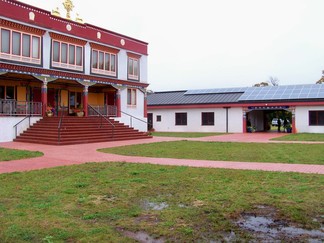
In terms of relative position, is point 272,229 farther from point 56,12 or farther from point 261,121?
point 261,121

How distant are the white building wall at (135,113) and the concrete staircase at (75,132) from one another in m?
5.36

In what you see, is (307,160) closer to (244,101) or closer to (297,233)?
(297,233)

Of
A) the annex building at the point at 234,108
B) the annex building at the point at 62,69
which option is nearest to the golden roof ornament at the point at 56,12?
the annex building at the point at 62,69

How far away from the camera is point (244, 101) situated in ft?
121

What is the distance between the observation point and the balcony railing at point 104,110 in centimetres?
2897

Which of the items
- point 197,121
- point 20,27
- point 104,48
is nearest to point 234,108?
point 197,121

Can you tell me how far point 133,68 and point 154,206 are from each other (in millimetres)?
27733

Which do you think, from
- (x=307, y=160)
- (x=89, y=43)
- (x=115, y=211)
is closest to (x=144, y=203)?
(x=115, y=211)

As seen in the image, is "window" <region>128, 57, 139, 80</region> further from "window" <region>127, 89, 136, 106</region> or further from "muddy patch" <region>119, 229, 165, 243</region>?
"muddy patch" <region>119, 229, 165, 243</region>

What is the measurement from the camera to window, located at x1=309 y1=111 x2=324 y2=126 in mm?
33219

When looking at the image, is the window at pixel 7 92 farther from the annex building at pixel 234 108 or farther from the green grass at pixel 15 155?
the annex building at pixel 234 108

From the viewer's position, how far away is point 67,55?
2641cm

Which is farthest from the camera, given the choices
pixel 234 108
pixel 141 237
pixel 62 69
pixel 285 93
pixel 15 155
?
pixel 234 108

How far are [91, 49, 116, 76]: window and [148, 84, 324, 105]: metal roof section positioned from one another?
12.2 meters
